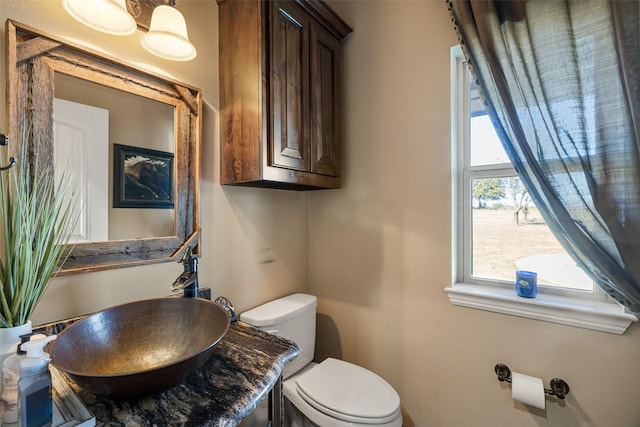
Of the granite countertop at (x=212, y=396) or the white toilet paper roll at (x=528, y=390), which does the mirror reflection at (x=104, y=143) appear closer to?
the granite countertop at (x=212, y=396)

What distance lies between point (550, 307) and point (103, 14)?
75.3 inches

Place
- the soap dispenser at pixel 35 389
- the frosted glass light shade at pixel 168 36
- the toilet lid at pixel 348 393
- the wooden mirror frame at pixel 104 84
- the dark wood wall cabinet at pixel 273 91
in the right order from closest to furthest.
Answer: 1. the soap dispenser at pixel 35 389
2. the wooden mirror frame at pixel 104 84
3. the frosted glass light shade at pixel 168 36
4. the toilet lid at pixel 348 393
5. the dark wood wall cabinet at pixel 273 91

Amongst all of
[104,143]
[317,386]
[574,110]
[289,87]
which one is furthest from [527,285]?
[104,143]

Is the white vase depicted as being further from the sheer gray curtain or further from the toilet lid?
the sheer gray curtain

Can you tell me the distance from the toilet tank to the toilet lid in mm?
116

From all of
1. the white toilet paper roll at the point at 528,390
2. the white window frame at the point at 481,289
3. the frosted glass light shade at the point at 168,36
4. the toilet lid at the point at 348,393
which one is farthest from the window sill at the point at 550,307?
the frosted glass light shade at the point at 168,36

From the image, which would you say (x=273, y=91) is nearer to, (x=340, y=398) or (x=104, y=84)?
(x=104, y=84)

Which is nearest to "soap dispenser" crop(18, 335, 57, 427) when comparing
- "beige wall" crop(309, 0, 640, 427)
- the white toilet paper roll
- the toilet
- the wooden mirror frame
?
the wooden mirror frame

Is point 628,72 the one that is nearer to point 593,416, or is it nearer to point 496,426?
point 593,416

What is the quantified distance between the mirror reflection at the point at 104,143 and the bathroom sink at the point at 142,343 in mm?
311

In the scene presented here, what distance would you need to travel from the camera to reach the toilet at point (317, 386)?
1090mm

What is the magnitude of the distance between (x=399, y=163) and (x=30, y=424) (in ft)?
4.95

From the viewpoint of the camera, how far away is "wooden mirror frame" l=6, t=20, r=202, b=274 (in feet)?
2.66

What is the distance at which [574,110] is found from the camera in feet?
3.22
